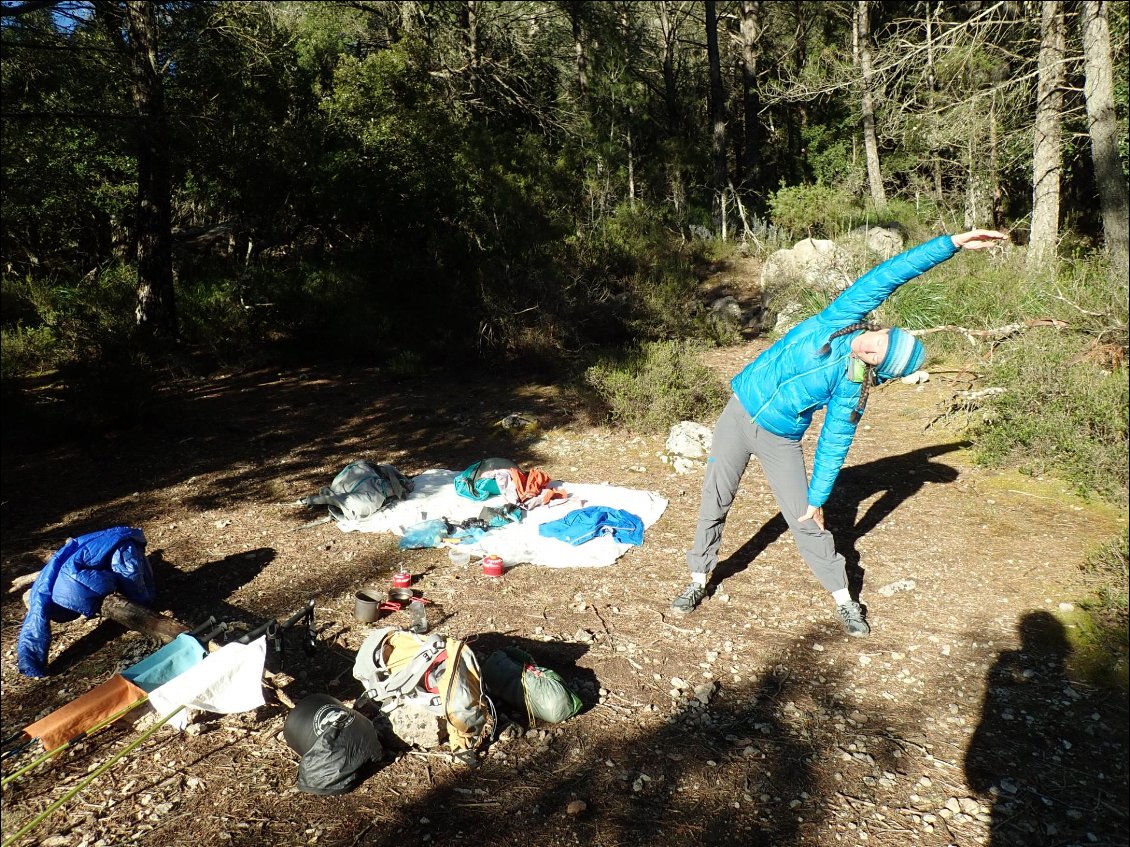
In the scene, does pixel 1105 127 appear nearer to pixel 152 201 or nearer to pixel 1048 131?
pixel 1048 131

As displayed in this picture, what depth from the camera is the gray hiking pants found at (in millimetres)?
3807

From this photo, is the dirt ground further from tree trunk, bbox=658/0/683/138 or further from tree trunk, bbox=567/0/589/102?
tree trunk, bbox=658/0/683/138

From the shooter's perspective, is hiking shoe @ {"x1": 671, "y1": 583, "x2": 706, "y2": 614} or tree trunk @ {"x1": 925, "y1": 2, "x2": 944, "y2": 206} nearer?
hiking shoe @ {"x1": 671, "y1": 583, "x2": 706, "y2": 614}

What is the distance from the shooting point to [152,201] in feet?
34.4

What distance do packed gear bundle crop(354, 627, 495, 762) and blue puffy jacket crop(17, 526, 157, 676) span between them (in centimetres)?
186

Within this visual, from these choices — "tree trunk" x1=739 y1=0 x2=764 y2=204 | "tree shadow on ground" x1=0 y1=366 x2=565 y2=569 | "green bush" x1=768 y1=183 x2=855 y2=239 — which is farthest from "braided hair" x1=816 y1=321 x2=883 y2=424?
"tree trunk" x1=739 y1=0 x2=764 y2=204

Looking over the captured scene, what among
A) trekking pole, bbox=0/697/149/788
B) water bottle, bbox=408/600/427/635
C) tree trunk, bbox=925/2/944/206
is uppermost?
tree trunk, bbox=925/2/944/206

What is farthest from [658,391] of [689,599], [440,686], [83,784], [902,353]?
[83,784]

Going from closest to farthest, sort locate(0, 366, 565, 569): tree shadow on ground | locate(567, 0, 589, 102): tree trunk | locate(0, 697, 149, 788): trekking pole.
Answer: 1. locate(0, 697, 149, 788): trekking pole
2. locate(0, 366, 565, 569): tree shadow on ground
3. locate(567, 0, 589, 102): tree trunk

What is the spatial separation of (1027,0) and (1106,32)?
264 centimetres

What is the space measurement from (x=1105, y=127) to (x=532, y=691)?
9787 millimetres

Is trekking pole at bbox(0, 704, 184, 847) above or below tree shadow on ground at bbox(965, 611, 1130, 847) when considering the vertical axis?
above

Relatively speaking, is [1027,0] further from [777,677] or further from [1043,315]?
[777,677]

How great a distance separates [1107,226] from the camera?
8945mm
